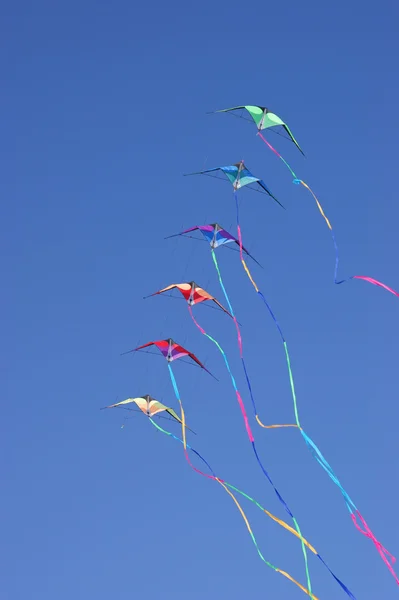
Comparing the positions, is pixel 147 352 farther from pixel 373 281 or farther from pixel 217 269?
pixel 373 281

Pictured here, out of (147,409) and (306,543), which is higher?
(147,409)

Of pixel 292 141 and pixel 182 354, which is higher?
pixel 292 141

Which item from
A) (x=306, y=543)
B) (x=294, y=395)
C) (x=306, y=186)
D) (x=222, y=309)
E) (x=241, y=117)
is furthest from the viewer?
(x=222, y=309)

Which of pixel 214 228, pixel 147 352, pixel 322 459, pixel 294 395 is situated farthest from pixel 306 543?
pixel 214 228

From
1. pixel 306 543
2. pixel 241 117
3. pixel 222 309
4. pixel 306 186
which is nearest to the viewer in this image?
pixel 306 543

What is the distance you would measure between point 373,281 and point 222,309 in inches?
340

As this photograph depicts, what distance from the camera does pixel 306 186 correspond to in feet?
72.6

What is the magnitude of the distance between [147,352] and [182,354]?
1049 mm

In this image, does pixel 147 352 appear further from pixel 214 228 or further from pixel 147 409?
pixel 214 228

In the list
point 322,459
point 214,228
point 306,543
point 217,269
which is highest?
point 214,228

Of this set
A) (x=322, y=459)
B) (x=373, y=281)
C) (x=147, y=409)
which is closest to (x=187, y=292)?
(x=147, y=409)

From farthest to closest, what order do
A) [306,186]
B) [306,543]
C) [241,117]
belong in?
1. [241,117]
2. [306,186]
3. [306,543]

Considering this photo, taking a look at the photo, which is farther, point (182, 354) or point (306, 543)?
point (182, 354)

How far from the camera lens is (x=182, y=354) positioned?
86.8 ft
